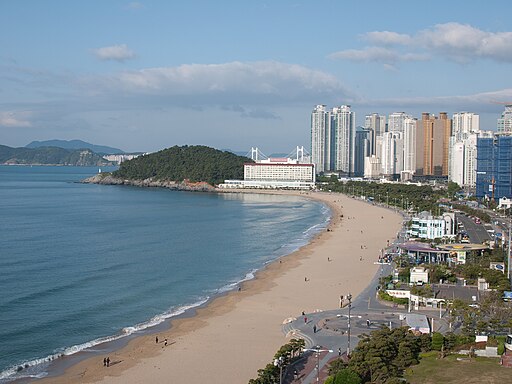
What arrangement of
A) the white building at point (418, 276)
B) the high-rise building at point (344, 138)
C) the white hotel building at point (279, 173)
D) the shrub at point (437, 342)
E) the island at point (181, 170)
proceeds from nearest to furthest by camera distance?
the shrub at point (437, 342) → the white building at point (418, 276) → the island at point (181, 170) → the white hotel building at point (279, 173) → the high-rise building at point (344, 138)

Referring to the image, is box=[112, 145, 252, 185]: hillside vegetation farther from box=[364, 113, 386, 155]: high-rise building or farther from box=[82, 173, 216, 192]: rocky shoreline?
box=[364, 113, 386, 155]: high-rise building

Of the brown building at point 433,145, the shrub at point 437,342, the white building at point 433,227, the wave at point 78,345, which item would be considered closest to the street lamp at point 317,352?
the shrub at point 437,342

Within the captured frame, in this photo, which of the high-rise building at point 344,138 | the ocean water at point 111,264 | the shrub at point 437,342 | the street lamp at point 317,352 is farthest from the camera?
the high-rise building at point 344,138

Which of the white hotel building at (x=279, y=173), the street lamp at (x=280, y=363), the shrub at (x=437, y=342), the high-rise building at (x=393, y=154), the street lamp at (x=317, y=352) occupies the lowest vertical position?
the street lamp at (x=317, y=352)

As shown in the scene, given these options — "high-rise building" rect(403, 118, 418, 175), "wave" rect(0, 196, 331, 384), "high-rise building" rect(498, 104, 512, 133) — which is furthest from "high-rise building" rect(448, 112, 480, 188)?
"wave" rect(0, 196, 331, 384)

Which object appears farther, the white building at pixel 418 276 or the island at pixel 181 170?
the island at pixel 181 170

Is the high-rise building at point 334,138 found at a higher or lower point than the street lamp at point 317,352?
higher

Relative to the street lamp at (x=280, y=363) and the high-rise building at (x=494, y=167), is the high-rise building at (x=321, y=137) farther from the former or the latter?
the street lamp at (x=280, y=363)
